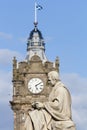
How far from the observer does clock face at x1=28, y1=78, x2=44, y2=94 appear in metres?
107

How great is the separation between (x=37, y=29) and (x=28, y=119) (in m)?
98.3

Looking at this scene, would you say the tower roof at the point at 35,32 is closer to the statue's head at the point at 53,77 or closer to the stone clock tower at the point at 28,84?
the stone clock tower at the point at 28,84

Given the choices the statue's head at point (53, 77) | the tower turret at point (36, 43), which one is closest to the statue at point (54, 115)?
the statue's head at point (53, 77)

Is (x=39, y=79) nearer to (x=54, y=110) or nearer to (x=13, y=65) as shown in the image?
(x=13, y=65)

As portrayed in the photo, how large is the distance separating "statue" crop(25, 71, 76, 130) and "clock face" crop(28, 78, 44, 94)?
8635cm

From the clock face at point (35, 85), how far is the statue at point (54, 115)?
86354mm

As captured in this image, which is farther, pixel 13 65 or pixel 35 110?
pixel 13 65

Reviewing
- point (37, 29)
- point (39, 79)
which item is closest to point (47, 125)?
point (39, 79)

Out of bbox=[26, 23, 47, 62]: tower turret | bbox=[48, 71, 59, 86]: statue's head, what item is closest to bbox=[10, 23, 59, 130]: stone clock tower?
bbox=[26, 23, 47, 62]: tower turret

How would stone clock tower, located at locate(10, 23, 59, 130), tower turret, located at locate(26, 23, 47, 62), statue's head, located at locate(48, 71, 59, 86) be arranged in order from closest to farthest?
statue's head, located at locate(48, 71, 59, 86)
stone clock tower, located at locate(10, 23, 59, 130)
tower turret, located at locate(26, 23, 47, 62)

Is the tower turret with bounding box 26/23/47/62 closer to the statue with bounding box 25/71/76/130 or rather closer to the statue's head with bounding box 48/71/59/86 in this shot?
A: the statue's head with bounding box 48/71/59/86

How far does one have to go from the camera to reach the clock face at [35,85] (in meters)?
107

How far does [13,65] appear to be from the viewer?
112 meters

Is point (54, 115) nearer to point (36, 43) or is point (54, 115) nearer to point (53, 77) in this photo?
point (53, 77)
